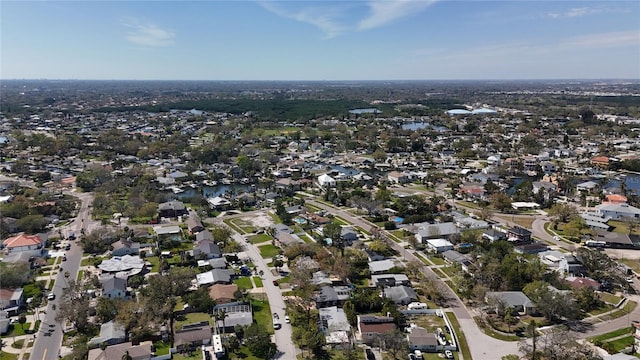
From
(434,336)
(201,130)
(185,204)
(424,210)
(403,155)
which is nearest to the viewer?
(434,336)

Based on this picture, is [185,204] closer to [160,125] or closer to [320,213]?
[320,213]

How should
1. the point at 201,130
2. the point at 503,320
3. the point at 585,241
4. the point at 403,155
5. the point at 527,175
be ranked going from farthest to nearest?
1. the point at 201,130
2. the point at 403,155
3. the point at 527,175
4. the point at 585,241
5. the point at 503,320

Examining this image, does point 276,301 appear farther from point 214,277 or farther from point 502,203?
point 502,203

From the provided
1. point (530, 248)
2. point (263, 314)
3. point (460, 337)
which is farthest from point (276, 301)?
point (530, 248)

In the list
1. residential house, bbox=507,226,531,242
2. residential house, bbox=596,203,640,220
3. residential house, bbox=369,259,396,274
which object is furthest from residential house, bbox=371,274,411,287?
residential house, bbox=596,203,640,220

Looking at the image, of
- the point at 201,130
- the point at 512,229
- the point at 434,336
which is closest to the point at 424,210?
the point at 512,229

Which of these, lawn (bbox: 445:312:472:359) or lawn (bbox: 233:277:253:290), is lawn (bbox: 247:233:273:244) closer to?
lawn (bbox: 233:277:253:290)
